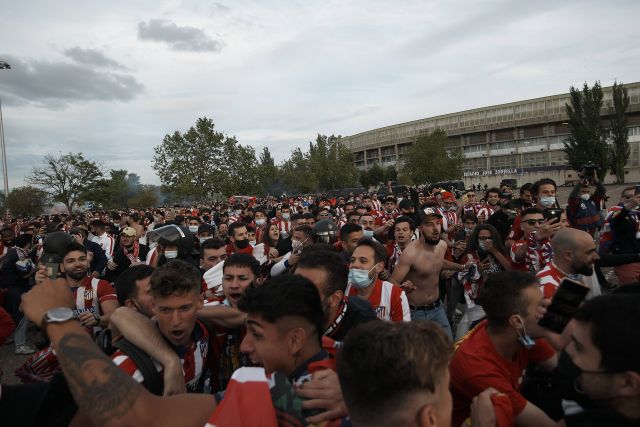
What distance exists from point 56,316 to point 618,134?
6857 centimetres

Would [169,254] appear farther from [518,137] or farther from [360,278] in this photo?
[518,137]

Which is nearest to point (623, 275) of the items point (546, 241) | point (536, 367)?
point (546, 241)

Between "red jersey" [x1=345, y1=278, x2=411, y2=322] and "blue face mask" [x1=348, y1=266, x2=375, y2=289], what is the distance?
147 mm

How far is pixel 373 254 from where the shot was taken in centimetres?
396

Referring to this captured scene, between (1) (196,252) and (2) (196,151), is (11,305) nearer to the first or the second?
(1) (196,252)

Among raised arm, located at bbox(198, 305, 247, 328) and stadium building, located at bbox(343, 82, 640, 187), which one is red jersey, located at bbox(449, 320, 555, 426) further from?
stadium building, located at bbox(343, 82, 640, 187)

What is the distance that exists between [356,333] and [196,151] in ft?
137

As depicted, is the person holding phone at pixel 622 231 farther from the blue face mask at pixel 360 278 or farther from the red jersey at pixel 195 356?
the red jersey at pixel 195 356

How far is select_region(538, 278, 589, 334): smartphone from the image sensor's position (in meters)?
2.02

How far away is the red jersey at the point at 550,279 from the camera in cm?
342

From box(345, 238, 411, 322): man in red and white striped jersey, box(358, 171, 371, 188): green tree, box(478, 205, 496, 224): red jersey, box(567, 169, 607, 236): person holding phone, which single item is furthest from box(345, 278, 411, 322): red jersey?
box(358, 171, 371, 188): green tree

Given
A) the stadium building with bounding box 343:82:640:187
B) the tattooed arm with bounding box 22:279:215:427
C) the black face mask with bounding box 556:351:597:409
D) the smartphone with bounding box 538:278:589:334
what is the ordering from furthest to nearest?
1. the stadium building with bounding box 343:82:640:187
2. the smartphone with bounding box 538:278:589:334
3. the black face mask with bounding box 556:351:597:409
4. the tattooed arm with bounding box 22:279:215:427

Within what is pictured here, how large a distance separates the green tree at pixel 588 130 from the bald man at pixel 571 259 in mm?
58526

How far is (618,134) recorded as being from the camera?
179 feet
